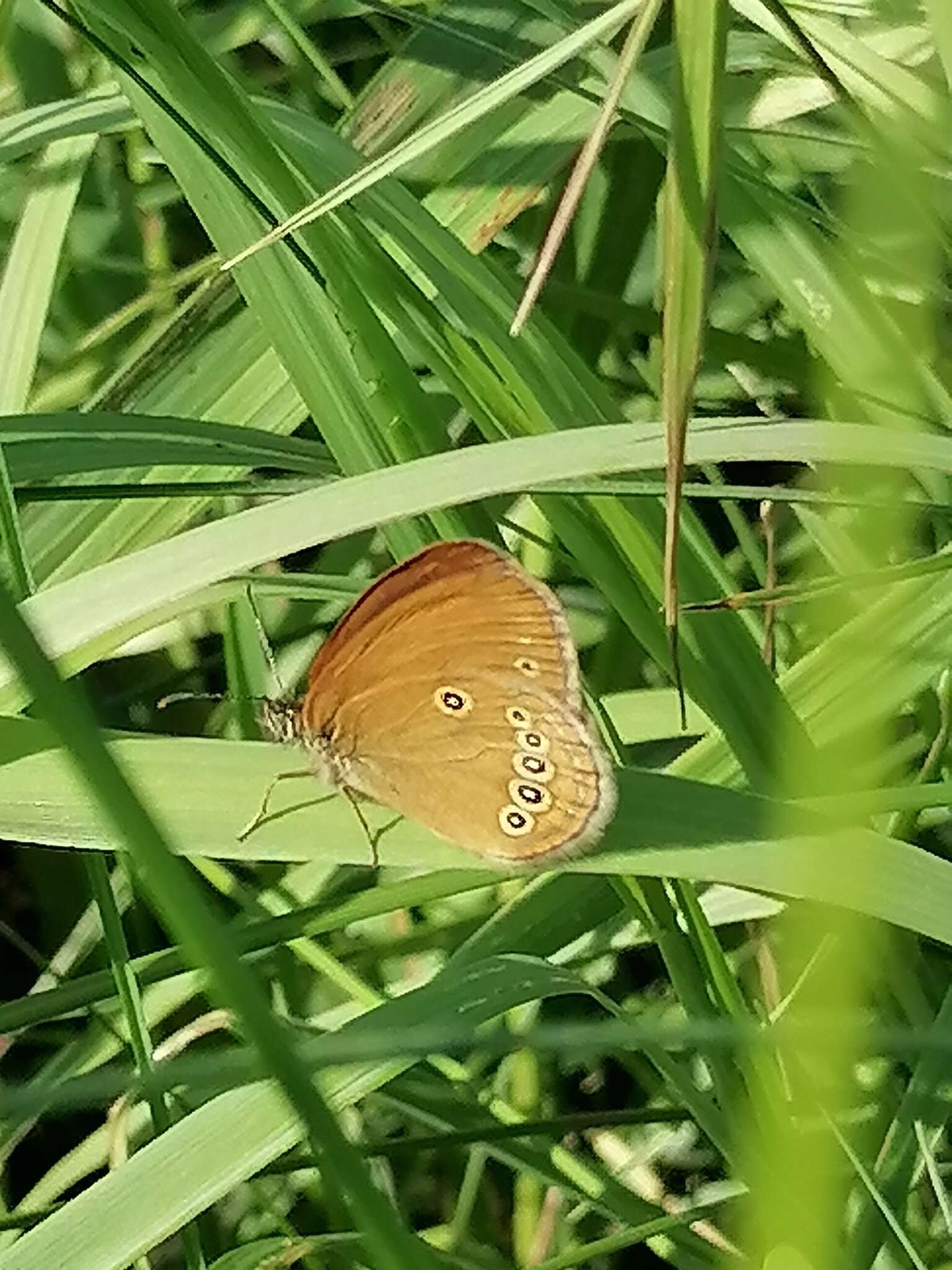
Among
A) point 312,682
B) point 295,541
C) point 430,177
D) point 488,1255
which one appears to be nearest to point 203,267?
point 430,177

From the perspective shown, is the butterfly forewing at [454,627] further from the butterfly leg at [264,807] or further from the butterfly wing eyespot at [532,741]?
the butterfly leg at [264,807]

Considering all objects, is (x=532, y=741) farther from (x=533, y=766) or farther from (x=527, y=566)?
(x=527, y=566)

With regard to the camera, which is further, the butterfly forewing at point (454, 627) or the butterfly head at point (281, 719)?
the butterfly head at point (281, 719)

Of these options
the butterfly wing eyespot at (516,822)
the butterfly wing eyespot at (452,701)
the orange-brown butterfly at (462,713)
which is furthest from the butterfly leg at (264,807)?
the butterfly wing eyespot at (452,701)

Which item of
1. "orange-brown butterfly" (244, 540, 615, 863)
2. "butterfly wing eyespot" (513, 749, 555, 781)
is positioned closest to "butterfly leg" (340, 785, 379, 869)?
"orange-brown butterfly" (244, 540, 615, 863)

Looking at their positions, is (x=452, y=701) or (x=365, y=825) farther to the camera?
(x=452, y=701)

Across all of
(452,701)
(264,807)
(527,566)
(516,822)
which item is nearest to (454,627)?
(452,701)
